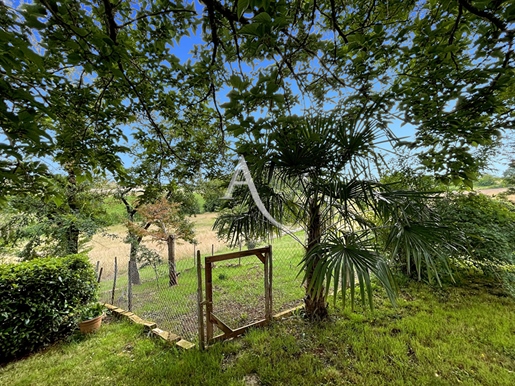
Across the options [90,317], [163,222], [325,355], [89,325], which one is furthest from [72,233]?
[325,355]

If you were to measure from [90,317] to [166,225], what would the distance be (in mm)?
3053

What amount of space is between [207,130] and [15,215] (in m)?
5.50

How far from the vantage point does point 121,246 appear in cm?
664

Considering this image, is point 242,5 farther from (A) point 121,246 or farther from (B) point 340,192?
(A) point 121,246

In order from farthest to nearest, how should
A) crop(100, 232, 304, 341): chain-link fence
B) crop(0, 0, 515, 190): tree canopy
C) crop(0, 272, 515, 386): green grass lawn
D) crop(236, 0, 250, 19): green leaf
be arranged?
1. crop(100, 232, 304, 341): chain-link fence
2. crop(0, 272, 515, 386): green grass lawn
3. crop(0, 0, 515, 190): tree canopy
4. crop(236, 0, 250, 19): green leaf

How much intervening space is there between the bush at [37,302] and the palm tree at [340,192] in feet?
9.39

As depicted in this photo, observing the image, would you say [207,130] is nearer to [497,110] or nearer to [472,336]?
[497,110]

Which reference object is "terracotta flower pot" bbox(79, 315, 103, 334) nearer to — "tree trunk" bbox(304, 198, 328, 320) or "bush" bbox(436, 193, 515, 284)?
"tree trunk" bbox(304, 198, 328, 320)

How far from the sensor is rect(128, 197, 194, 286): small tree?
5.68m

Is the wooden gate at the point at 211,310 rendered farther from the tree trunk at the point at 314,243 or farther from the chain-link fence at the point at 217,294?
the tree trunk at the point at 314,243

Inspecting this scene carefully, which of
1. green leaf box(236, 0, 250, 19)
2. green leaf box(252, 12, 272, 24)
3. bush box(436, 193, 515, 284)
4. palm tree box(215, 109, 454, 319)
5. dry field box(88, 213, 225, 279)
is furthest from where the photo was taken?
dry field box(88, 213, 225, 279)

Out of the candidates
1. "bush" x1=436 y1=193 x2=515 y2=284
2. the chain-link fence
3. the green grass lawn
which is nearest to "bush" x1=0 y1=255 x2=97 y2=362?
the green grass lawn

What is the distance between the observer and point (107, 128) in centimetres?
219

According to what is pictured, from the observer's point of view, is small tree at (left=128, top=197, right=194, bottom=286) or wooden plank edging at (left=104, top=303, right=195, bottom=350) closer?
wooden plank edging at (left=104, top=303, right=195, bottom=350)
